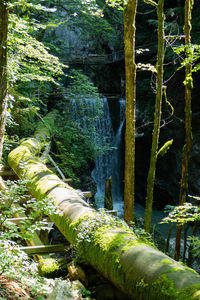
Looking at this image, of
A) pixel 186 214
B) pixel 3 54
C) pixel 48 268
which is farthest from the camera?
pixel 186 214

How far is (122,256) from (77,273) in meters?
0.84

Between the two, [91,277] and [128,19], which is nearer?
[91,277]

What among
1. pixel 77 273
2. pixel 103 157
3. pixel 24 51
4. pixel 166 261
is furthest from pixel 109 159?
pixel 166 261

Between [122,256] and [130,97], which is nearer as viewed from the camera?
[122,256]

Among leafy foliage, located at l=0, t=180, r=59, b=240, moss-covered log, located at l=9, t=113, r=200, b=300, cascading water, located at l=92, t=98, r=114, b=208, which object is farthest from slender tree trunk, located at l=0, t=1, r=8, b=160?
cascading water, located at l=92, t=98, r=114, b=208

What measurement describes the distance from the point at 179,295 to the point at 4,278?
5.62 ft

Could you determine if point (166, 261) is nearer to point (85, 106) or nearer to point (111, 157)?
point (85, 106)

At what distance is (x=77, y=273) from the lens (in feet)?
11.2

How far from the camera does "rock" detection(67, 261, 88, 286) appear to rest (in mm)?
3361

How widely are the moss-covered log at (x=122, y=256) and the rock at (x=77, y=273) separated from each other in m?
0.18

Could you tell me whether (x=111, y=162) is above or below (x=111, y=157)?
below

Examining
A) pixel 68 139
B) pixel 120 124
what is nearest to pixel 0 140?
pixel 68 139

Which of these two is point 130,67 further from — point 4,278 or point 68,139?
point 68,139

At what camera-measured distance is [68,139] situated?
39.9 ft
